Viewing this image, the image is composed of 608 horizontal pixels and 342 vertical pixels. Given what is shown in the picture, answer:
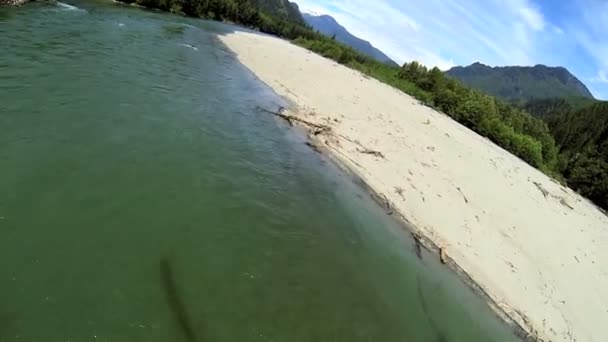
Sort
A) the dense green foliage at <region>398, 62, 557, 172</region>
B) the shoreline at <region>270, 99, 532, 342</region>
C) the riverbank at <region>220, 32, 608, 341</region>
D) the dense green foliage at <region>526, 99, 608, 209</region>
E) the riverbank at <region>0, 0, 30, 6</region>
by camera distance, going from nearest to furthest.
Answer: the shoreline at <region>270, 99, 532, 342</region>, the riverbank at <region>220, 32, 608, 341</region>, the riverbank at <region>0, 0, 30, 6</region>, the dense green foliage at <region>526, 99, 608, 209</region>, the dense green foliage at <region>398, 62, 557, 172</region>

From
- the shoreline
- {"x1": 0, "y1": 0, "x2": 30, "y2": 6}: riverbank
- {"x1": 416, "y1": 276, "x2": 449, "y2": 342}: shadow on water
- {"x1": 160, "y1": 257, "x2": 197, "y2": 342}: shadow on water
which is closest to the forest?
the shoreline

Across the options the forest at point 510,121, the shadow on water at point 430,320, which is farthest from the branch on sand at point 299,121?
the forest at point 510,121

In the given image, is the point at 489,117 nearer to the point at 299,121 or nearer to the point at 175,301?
the point at 299,121

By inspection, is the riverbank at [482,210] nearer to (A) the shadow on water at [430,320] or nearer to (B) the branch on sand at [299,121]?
(B) the branch on sand at [299,121]

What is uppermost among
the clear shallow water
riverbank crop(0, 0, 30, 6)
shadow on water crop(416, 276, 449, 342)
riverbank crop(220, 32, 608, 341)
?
riverbank crop(220, 32, 608, 341)

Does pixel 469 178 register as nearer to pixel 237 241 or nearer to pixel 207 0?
pixel 237 241

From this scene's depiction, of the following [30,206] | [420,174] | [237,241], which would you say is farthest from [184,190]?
[420,174]

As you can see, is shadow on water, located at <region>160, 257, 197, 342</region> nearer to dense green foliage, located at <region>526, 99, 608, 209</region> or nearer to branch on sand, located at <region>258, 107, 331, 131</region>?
branch on sand, located at <region>258, 107, 331, 131</region>
